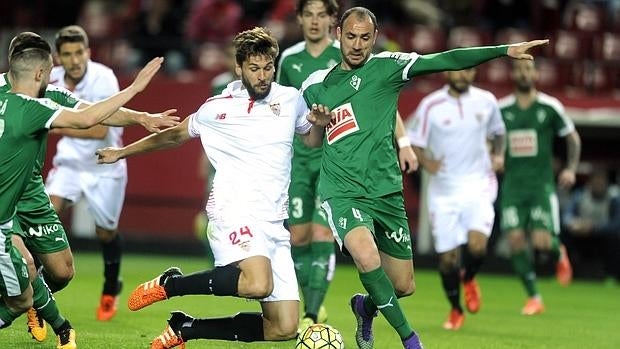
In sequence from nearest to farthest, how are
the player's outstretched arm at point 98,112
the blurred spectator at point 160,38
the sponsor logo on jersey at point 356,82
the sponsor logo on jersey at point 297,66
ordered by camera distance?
the player's outstretched arm at point 98,112, the sponsor logo on jersey at point 356,82, the sponsor logo on jersey at point 297,66, the blurred spectator at point 160,38

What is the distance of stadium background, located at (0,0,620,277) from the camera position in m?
20.3

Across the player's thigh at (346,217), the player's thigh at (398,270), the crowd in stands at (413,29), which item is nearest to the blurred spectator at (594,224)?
the crowd in stands at (413,29)

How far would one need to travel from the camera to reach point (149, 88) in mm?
20281

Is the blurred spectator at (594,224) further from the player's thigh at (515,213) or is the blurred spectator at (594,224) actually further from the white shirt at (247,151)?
the white shirt at (247,151)

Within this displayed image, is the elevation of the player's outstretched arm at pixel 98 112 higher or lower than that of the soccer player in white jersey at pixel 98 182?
higher

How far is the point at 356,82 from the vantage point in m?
9.27

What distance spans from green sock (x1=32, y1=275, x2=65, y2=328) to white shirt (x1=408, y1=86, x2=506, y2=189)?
4924mm

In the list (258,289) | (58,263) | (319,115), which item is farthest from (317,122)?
(58,263)

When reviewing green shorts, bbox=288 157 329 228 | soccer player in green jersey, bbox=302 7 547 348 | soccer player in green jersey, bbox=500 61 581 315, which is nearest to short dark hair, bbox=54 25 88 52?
green shorts, bbox=288 157 329 228

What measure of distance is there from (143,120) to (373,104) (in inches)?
63.6

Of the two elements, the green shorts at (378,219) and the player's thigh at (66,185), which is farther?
the player's thigh at (66,185)

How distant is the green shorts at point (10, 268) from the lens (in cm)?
827

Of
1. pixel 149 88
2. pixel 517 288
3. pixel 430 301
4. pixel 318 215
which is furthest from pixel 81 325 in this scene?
pixel 149 88

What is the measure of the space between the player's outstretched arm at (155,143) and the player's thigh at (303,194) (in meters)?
2.60
